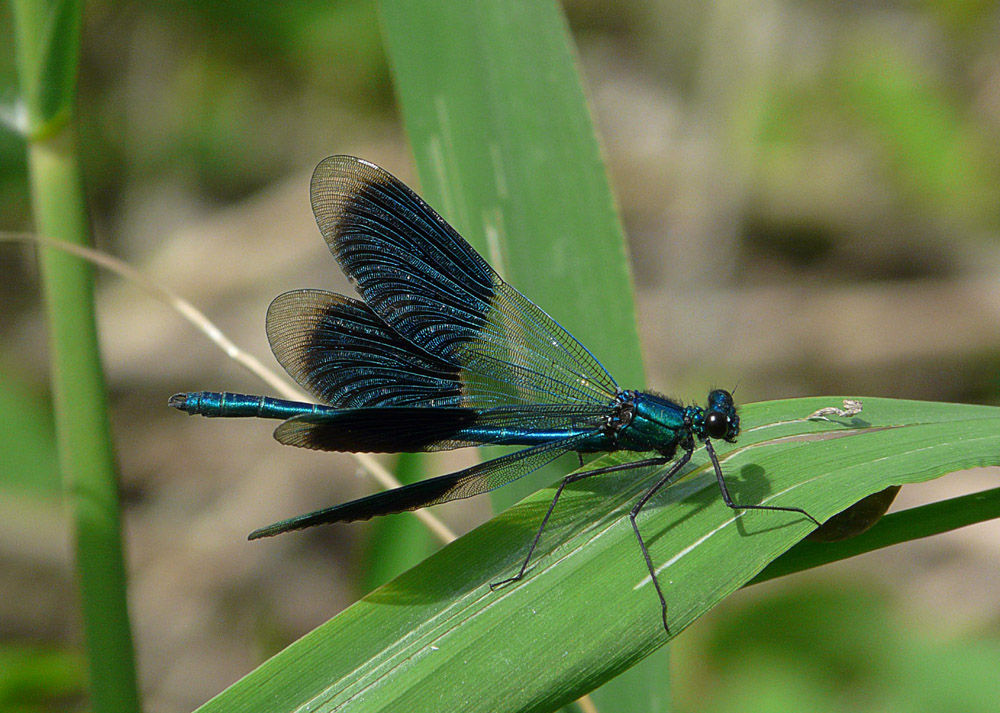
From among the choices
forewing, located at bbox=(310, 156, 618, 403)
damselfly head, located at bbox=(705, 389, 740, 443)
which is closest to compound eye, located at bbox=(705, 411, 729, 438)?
damselfly head, located at bbox=(705, 389, 740, 443)

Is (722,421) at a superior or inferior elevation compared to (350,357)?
inferior

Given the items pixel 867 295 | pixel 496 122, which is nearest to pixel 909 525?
pixel 496 122

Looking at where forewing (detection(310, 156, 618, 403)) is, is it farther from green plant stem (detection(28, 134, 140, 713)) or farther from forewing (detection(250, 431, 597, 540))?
green plant stem (detection(28, 134, 140, 713))

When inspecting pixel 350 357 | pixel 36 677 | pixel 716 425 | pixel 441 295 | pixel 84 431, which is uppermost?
pixel 441 295

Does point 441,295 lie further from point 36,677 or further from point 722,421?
point 36,677

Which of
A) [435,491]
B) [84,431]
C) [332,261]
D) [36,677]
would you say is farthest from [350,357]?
[332,261]

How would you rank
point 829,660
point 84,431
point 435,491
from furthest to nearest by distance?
point 829,660 → point 435,491 → point 84,431

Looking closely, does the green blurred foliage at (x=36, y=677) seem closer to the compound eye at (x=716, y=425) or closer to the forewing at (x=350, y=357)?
the forewing at (x=350, y=357)

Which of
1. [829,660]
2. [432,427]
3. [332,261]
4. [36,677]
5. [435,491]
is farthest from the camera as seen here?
[332,261]
